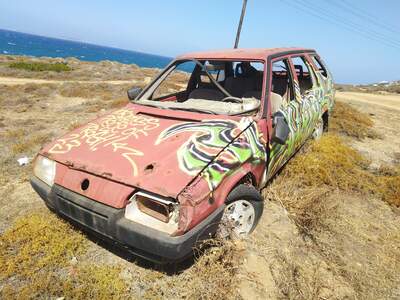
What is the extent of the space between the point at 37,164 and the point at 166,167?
4.82ft

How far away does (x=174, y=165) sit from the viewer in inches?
102

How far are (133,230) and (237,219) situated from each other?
44.5 inches

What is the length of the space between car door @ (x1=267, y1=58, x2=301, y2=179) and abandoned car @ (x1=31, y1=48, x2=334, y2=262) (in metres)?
0.02

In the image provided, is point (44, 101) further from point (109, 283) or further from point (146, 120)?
point (109, 283)

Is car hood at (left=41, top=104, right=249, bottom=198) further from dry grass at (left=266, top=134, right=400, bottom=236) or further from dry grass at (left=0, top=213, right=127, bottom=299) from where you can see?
dry grass at (left=266, top=134, right=400, bottom=236)

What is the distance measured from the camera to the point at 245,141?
3.03m

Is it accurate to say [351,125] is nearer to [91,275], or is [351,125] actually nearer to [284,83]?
[284,83]

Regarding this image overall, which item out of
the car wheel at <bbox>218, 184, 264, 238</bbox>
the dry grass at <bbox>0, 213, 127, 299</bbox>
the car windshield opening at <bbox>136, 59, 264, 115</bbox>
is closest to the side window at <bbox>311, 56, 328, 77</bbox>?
the car windshield opening at <bbox>136, 59, 264, 115</bbox>

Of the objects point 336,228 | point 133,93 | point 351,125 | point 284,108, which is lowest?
point 336,228

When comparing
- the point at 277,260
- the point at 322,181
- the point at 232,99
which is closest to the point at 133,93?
the point at 232,99

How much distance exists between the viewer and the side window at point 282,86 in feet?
12.8

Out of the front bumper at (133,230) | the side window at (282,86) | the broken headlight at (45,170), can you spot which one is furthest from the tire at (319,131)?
the broken headlight at (45,170)

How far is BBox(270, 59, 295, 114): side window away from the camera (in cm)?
391

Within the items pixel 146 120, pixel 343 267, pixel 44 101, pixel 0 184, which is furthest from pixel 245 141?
pixel 44 101
